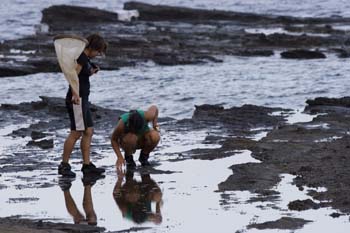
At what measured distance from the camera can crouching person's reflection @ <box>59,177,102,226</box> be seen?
11.7m

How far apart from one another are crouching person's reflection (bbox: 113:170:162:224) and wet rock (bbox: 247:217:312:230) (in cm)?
102

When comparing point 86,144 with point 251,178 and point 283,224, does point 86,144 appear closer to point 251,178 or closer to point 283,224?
point 251,178

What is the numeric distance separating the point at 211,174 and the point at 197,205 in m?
1.92

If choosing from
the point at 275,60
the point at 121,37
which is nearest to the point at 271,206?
the point at 275,60

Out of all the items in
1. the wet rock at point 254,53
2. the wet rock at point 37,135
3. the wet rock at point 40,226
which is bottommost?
the wet rock at point 254,53

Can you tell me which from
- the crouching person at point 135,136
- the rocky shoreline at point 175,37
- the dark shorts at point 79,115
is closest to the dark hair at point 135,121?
the crouching person at point 135,136

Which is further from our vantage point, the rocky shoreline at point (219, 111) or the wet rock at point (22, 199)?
the rocky shoreline at point (219, 111)

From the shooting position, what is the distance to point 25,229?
1073cm

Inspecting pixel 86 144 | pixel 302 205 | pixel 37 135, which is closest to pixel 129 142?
pixel 86 144

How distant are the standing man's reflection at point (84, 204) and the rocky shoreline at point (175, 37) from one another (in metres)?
14.4

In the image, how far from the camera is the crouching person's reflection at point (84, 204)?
1166 centimetres

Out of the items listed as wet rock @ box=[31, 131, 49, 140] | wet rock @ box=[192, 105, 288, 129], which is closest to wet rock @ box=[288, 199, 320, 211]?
wet rock @ box=[31, 131, 49, 140]

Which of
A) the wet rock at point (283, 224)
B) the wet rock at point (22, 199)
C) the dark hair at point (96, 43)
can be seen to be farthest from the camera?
the dark hair at point (96, 43)

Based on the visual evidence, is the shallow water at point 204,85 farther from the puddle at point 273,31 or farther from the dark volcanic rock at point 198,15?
the dark volcanic rock at point 198,15
